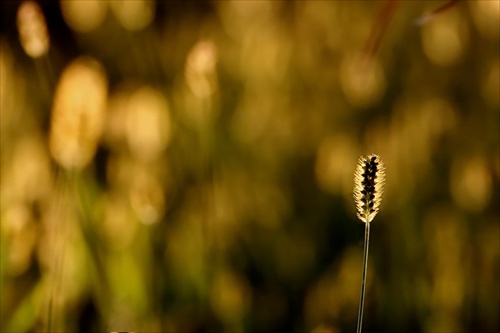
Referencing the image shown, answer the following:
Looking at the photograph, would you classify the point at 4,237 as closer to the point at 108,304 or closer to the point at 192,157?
the point at 108,304

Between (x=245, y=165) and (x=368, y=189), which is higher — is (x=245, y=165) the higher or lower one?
the higher one

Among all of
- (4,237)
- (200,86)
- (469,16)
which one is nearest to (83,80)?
(200,86)

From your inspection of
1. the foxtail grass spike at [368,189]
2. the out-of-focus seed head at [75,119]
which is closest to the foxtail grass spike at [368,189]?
the foxtail grass spike at [368,189]

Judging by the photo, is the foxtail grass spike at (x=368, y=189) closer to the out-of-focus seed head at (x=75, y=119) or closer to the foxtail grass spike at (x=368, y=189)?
the foxtail grass spike at (x=368, y=189)

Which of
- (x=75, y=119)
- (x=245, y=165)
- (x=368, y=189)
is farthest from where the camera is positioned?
(x=245, y=165)

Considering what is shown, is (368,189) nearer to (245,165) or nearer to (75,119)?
(75,119)

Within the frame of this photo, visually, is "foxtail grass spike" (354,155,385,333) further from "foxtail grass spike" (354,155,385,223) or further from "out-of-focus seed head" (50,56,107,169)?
"out-of-focus seed head" (50,56,107,169)

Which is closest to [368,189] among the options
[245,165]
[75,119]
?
[75,119]

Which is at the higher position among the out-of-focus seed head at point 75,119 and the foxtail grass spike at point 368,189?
the out-of-focus seed head at point 75,119

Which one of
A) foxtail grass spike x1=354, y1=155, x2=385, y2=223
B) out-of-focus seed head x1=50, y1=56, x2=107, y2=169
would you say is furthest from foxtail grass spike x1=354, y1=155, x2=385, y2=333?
out-of-focus seed head x1=50, y1=56, x2=107, y2=169
